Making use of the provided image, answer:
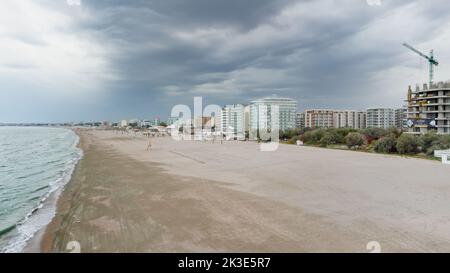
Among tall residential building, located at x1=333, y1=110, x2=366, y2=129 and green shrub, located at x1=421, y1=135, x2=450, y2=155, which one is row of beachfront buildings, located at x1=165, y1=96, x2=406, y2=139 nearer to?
tall residential building, located at x1=333, y1=110, x2=366, y2=129

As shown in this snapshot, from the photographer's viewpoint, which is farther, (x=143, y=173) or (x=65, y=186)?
(x=143, y=173)

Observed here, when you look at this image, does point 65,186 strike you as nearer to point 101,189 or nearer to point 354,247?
point 101,189

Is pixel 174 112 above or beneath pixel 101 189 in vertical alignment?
above

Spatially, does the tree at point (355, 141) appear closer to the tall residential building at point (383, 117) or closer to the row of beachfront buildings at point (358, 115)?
the row of beachfront buildings at point (358, 115)

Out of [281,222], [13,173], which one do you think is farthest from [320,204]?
[13,173]

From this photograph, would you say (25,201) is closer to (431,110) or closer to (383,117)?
(431,110)

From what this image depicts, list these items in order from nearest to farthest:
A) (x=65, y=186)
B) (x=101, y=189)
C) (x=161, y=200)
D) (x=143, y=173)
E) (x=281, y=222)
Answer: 1. (x=281, y=222)
2. (x=161, y=200)
3. (x=101, y=189)
4. (x=65, y=186)
5. (x=143, y=173)

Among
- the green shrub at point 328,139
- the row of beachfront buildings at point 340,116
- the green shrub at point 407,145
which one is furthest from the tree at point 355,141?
the row of beachfront buildings at point 340,116

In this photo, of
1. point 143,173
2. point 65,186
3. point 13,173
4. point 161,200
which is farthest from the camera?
point 13,173

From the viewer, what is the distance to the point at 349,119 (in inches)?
3784

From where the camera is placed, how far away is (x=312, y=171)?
15227mm

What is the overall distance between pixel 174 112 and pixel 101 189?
28.7m

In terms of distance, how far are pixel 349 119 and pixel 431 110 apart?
56.4 meters

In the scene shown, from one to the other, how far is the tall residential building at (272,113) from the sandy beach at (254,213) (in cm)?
6095
